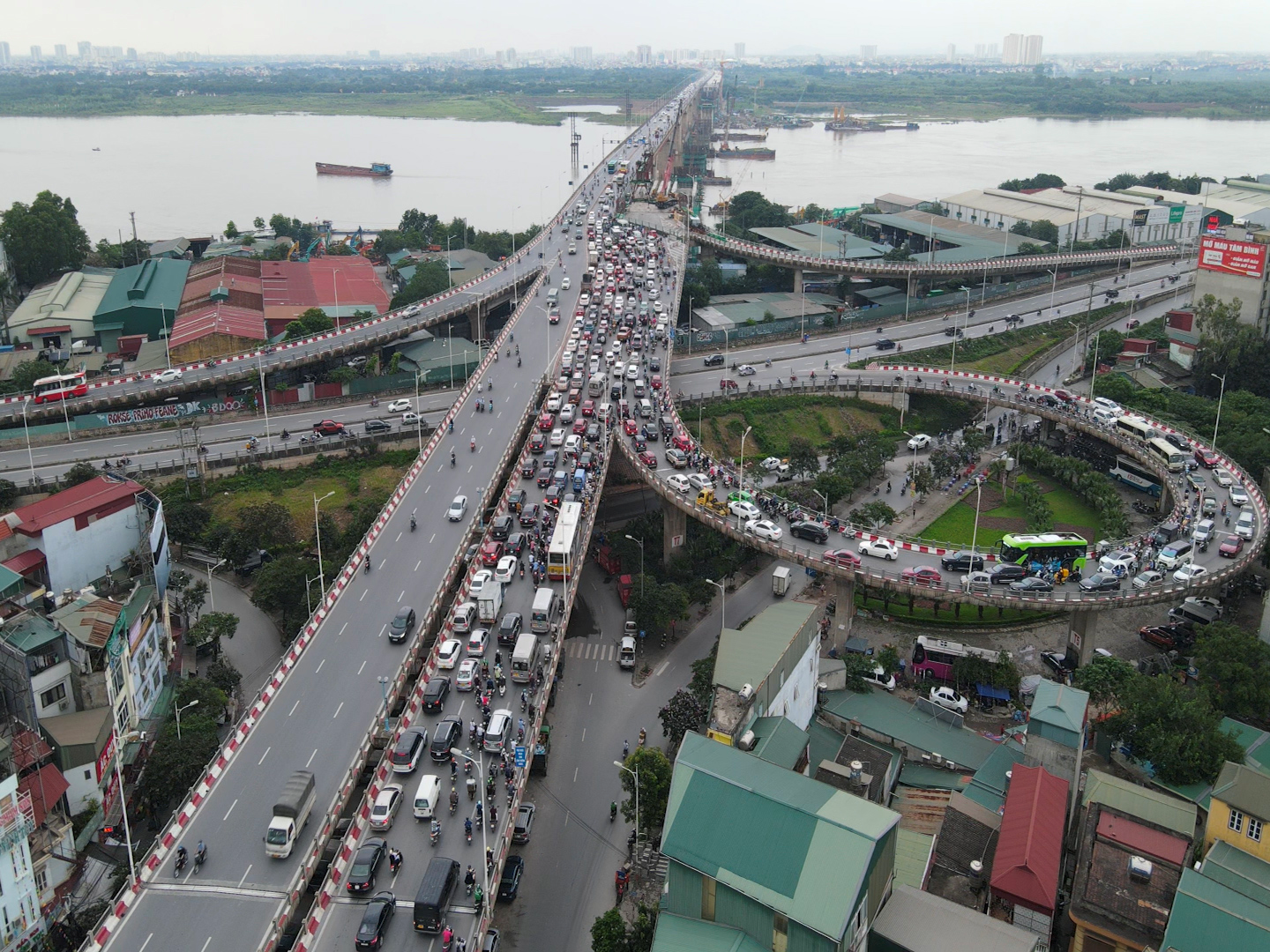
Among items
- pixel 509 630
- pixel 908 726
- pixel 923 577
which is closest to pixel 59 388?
pixel 509 630

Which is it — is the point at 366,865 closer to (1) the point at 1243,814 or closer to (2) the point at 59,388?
(1) the point at 1243,814

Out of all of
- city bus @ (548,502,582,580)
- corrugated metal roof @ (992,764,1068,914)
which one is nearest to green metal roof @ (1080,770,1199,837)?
corrugated metal roof @ (992,764,1068,914)

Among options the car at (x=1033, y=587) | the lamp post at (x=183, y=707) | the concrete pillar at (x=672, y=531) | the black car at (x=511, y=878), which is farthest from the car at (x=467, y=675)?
the car at (x=1033, y=587)

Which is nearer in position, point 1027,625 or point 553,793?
point 553,793

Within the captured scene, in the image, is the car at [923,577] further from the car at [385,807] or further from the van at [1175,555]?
the car at [385,807]

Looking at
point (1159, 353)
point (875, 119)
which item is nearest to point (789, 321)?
point (1159, 353)

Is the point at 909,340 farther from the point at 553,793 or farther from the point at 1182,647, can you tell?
the point at 553,793

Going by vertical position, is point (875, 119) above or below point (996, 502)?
above
